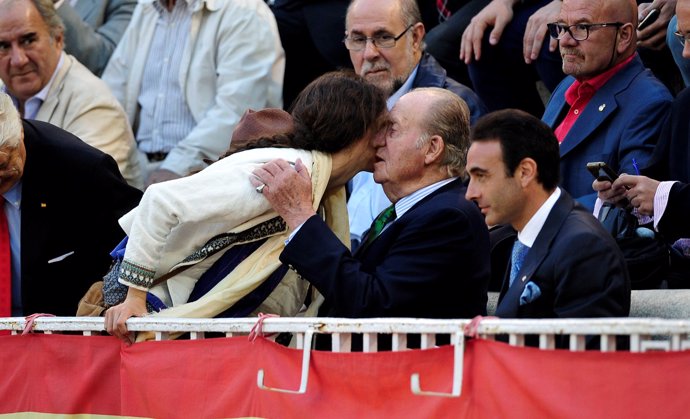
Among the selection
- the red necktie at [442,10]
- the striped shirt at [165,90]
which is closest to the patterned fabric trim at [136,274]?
the striped shirt at [165,90]

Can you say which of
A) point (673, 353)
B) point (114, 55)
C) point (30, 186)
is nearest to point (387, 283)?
point (673, 353)

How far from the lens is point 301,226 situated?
488 cm

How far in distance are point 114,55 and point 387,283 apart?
4432 millimetres

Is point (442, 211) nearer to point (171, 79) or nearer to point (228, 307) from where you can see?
point (228, 307)

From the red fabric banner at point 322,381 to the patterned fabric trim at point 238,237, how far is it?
0.34 metres

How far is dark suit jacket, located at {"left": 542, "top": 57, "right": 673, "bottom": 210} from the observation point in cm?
617

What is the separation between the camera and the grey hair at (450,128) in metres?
5.23

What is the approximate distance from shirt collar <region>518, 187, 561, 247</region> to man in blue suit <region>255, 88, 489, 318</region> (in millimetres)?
232

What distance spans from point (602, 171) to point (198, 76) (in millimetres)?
3294

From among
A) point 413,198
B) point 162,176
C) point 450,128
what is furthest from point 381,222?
point 162,176

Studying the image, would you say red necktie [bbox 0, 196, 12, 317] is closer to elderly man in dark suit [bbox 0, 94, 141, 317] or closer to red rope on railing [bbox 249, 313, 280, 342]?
elderly man in dark suit [bbox 0, 94, 141, 317]

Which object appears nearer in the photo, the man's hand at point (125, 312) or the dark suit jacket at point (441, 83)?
the man's hand at point (125, 312)

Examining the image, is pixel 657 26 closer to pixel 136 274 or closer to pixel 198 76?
pixel 198 76

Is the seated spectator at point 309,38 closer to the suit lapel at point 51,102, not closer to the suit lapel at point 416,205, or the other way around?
the suit lapel at point 51,102
